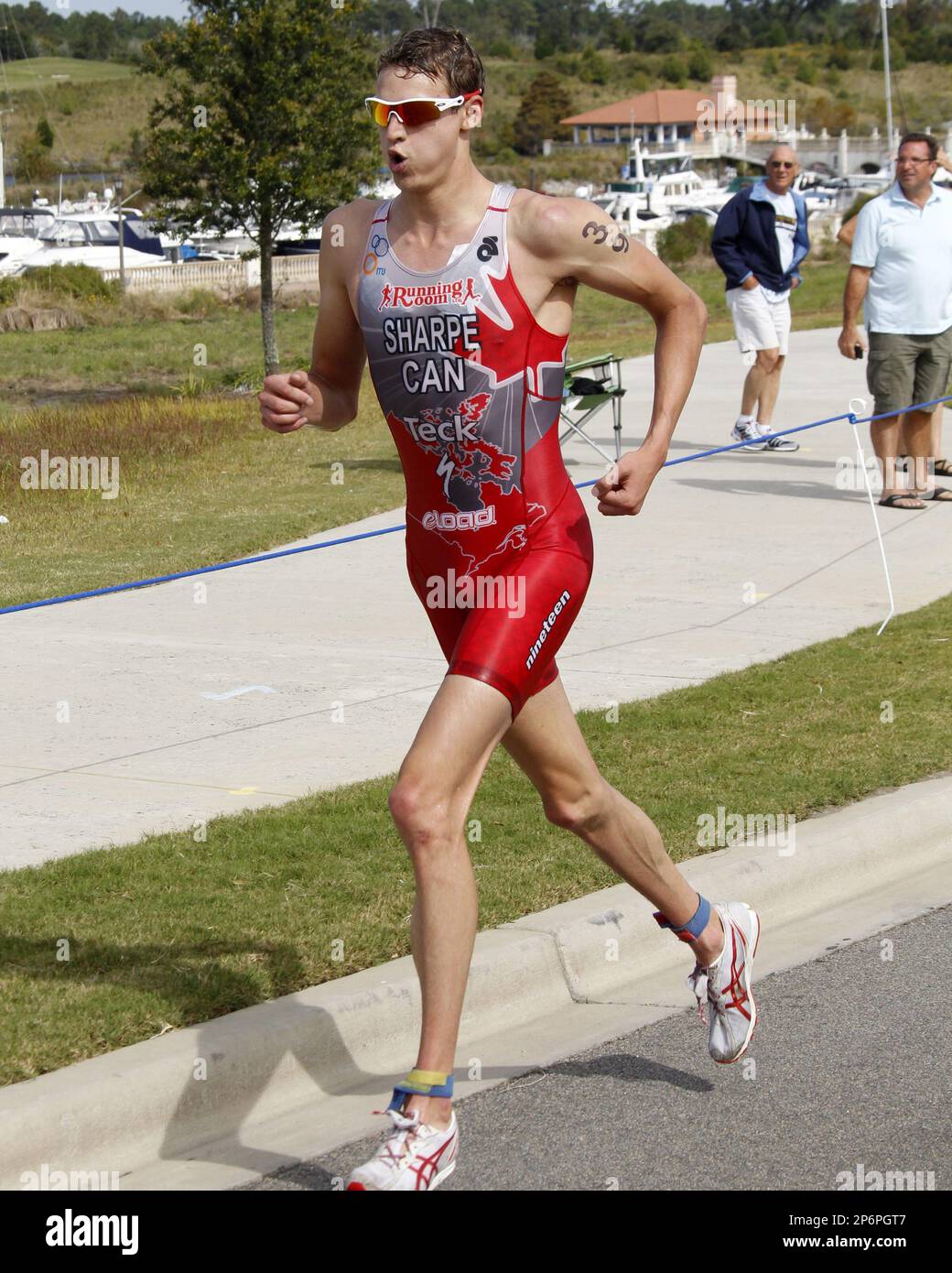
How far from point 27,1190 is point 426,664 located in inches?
194

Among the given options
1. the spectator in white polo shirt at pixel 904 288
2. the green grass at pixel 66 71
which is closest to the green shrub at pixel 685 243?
the spectator in white polo shirt at pixel 904 288

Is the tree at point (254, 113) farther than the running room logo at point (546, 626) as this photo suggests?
Yes

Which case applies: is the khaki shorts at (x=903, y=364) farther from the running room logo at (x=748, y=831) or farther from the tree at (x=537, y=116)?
the tree at (x=537, y=116)

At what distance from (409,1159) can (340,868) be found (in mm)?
2083

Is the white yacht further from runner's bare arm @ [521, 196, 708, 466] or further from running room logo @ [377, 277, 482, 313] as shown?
running room logo @ [377, 277, 482, 313]

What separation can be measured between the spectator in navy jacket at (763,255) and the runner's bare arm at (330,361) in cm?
974

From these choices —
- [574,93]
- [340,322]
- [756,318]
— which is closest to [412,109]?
[340,322]

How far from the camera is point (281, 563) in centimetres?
1105

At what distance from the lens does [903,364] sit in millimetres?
11398

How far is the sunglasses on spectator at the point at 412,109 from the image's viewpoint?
399cm

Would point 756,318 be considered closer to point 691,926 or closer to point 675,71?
point 691,926

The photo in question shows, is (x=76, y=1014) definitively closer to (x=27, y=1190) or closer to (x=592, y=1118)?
(x=27, y=1190)
